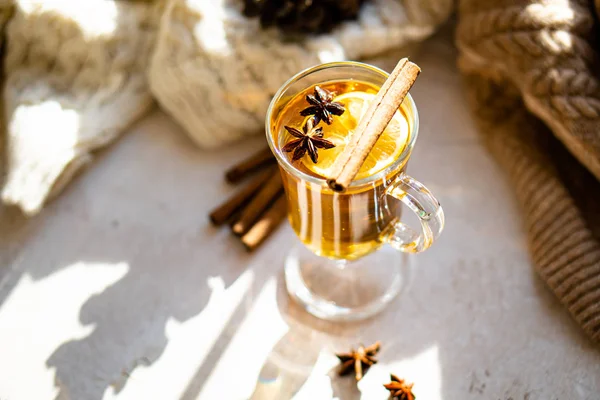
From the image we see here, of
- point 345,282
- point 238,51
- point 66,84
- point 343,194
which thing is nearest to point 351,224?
point 343,194

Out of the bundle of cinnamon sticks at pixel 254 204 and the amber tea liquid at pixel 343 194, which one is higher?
the amber tea liquid at pixel 343 194

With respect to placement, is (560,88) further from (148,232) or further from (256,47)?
(148,232)

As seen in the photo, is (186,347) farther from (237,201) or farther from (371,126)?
(371,126)

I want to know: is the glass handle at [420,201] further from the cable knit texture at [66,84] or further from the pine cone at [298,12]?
the cable knit texture at [66,84]

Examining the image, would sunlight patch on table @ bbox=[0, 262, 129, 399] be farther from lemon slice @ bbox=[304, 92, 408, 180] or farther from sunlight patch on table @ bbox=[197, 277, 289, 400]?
lemon slice @ bbox=[304, 92, 408, 180]

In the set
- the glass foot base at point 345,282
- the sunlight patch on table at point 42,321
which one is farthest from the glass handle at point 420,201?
the sunlight patch on table at point 42,321

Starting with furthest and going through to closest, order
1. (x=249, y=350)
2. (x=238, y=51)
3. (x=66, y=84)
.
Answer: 1. (x=66, y=84)
2. (x=238, y=51)
3. (x=249, y=350)
